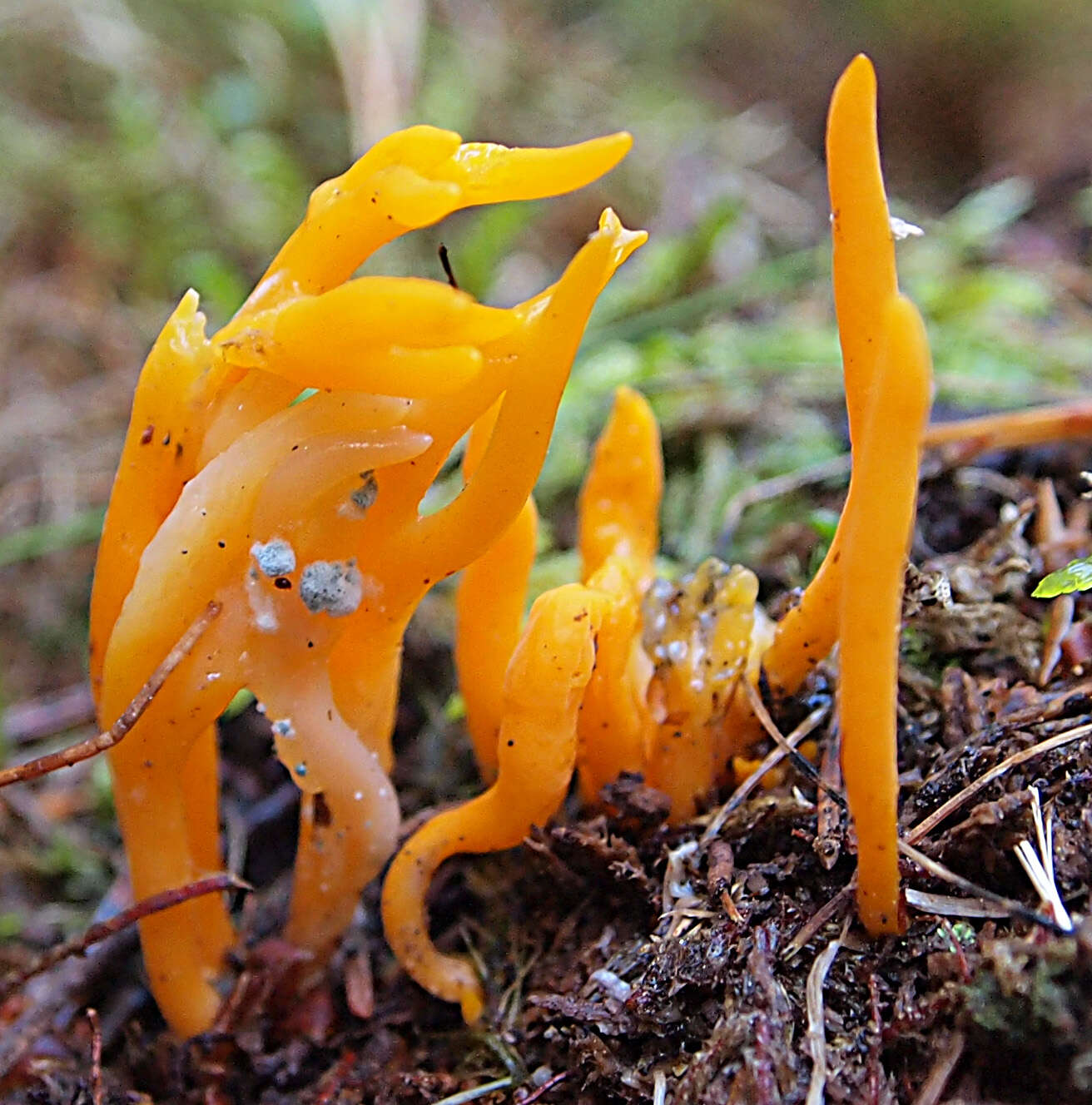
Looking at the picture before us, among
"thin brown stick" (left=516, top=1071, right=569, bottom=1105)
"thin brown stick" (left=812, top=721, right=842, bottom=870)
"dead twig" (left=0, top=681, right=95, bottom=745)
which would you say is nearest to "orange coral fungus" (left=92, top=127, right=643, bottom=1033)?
"thin brown stick" (left=516, top=1071, right=569, bottom=1105)

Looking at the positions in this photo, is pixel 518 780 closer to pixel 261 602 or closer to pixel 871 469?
pixel 261 602

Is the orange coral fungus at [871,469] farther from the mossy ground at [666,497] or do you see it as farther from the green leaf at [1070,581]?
the green leaf at [1070,581]

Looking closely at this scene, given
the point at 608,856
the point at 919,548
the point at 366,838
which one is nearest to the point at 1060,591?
the point at 919,548

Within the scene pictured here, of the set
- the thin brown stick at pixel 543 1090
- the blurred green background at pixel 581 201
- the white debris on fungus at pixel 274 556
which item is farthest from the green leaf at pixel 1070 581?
the white debris on fungus at pixel 274 556

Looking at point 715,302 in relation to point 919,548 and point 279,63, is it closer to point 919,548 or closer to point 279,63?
point 919,548

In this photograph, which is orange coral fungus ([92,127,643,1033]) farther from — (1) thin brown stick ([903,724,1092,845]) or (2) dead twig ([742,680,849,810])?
(1) thin brown stick ([903,724,1092,845])

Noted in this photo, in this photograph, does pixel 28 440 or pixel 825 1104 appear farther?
pixel 28 440

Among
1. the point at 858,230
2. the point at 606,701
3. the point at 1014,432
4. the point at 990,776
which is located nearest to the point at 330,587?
the point at 606,701
